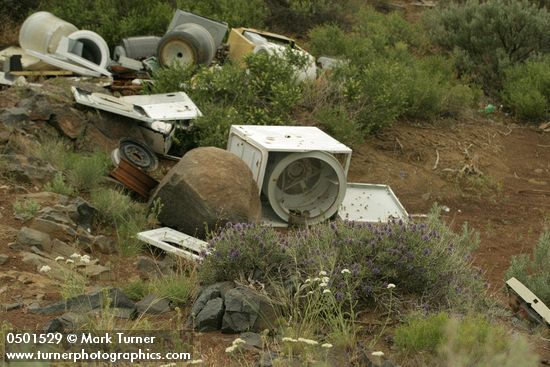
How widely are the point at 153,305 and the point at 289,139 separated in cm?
344

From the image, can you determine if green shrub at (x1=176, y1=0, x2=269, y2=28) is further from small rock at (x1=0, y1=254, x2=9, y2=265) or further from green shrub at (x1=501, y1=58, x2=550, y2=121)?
small rock at (x1=0, y1=254, x2=9, y2=265)

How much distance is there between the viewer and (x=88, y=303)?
4.74 m

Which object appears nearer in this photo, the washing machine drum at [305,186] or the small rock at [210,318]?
the small rock at [210,318]

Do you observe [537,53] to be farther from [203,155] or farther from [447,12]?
[203,155]

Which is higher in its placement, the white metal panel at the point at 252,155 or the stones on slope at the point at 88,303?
the stones on slope at the point at 88,303

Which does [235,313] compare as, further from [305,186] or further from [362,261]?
[305,186]

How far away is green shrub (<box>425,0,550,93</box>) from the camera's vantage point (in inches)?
554

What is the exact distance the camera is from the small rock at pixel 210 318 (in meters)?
4.82

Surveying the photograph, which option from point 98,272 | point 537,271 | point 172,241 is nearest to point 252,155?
point 172,241

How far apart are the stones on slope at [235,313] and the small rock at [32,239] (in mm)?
1700

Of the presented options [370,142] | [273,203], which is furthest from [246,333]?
[370,142]

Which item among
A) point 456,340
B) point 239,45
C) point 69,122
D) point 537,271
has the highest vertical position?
point 456,340

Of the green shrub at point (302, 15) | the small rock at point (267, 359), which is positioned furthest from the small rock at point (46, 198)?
the green shrub at point (302, 15)

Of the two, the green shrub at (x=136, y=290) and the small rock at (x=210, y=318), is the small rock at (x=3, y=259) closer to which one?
the green shrub at (x=136, y=290)
